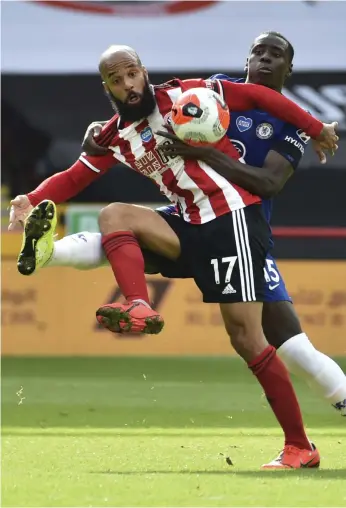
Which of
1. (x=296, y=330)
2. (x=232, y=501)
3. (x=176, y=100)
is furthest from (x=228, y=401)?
(x=232, y=501)

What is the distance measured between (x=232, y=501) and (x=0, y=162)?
11938 mm

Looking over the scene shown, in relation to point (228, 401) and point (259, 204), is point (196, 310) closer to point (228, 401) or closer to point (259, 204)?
point (228, 401)

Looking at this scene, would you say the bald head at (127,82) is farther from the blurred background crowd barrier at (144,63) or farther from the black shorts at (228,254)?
the blurred background crowd barrier at (144,63)

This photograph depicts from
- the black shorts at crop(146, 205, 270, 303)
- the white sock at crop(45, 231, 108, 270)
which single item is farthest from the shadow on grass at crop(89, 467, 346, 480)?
the white sock at crop(45, 231, 108, 270)

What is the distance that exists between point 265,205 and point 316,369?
798 mm

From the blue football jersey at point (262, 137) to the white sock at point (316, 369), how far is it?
61 centimetres

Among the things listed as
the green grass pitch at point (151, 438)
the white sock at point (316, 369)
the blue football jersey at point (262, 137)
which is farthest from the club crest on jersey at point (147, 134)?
the green grass pitch at point (151, 438)

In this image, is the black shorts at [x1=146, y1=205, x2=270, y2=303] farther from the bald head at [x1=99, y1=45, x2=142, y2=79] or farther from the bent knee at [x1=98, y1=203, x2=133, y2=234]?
the bald head at [x1=99, y1=45, x2=142, y2=79]

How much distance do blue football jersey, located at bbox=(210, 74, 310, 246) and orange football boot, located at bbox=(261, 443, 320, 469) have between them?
1066 millimetres

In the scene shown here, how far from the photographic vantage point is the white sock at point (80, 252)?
19.2 ft

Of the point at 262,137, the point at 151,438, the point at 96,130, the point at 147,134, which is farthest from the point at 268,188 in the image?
the point at 151,438

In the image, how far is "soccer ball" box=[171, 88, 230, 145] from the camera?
5.67m

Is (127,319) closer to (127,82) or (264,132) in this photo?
(127,82)

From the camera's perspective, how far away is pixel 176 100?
585 cm
